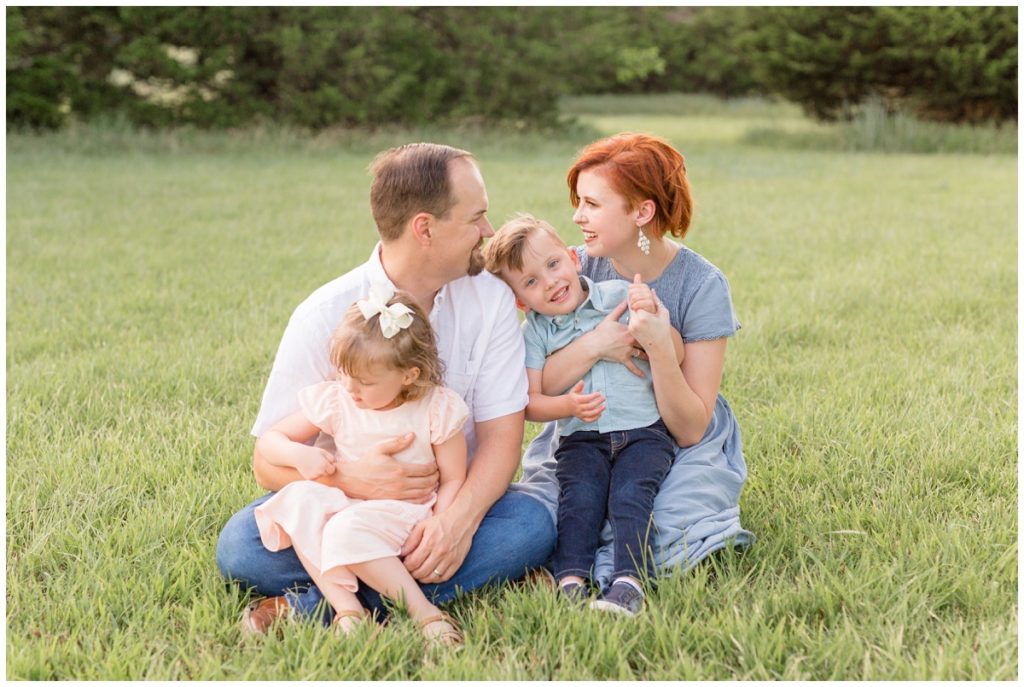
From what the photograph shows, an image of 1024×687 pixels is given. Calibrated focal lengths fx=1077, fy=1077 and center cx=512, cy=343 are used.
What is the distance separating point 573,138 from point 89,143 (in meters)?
7.15

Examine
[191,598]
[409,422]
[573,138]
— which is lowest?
[573,138]

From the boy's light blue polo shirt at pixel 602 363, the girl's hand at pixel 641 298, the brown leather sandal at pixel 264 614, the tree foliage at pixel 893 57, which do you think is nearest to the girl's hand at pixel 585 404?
the boy's light blue polo shirt at pixel 602 363

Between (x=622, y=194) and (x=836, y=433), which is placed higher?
(x=622, y=194)

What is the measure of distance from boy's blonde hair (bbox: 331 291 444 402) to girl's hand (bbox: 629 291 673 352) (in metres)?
0.52

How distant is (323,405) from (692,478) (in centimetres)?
102

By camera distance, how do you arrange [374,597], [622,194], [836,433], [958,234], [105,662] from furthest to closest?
1. [958,234]
2. [836,433]
3. [622,194]
4. [374,597]
5. [105,662]

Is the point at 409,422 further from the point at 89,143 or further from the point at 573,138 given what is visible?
the point at 573,138

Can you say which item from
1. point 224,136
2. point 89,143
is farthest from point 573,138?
point 89,143

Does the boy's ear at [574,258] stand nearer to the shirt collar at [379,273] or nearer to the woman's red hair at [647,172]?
the woman's red hair at [647,172]

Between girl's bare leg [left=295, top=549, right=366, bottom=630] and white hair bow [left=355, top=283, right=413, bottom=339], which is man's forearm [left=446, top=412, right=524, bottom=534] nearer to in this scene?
girl's bare leg [left=295, top=549, right=366, bottom=630]

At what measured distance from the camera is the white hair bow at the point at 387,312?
2.57 meters

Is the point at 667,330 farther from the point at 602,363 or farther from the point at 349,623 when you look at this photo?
the point at 349,623

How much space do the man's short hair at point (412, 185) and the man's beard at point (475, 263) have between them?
0.17 metres

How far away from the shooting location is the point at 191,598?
2773mm
